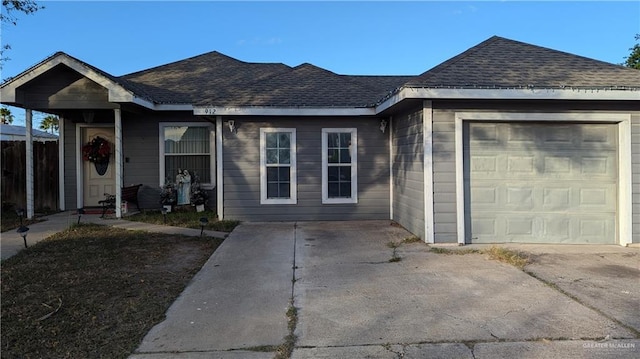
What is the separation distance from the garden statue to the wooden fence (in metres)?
3.65

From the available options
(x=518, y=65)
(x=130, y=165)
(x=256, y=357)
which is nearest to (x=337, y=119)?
(x=518, y=65)

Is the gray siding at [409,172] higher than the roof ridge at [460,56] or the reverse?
the reverse

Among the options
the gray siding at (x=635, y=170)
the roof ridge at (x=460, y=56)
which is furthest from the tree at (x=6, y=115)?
the gray siding at (x=635, y=170)

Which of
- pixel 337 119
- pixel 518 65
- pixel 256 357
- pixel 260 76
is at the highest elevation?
pixel 260 76

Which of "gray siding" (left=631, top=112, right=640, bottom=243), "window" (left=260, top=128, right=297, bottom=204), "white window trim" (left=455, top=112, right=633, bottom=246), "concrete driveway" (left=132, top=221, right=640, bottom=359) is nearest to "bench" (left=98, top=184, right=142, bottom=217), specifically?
"window" (left=260, top=128, right=297, bottom=204)

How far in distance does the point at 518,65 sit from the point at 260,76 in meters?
7.86

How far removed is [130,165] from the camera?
11.5 metres

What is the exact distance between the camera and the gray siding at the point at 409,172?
7.98 m

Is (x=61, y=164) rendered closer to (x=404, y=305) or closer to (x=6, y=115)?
(x=404, y=305)

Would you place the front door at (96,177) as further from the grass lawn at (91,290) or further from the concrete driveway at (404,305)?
the concrete driveway at (404,305)

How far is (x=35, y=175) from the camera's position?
1187 centimetres

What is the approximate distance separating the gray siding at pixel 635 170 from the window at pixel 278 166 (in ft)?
21.5

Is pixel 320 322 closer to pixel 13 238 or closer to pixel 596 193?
pixel 596 193

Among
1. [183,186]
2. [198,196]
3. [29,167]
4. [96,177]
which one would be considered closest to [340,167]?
[198,196]
